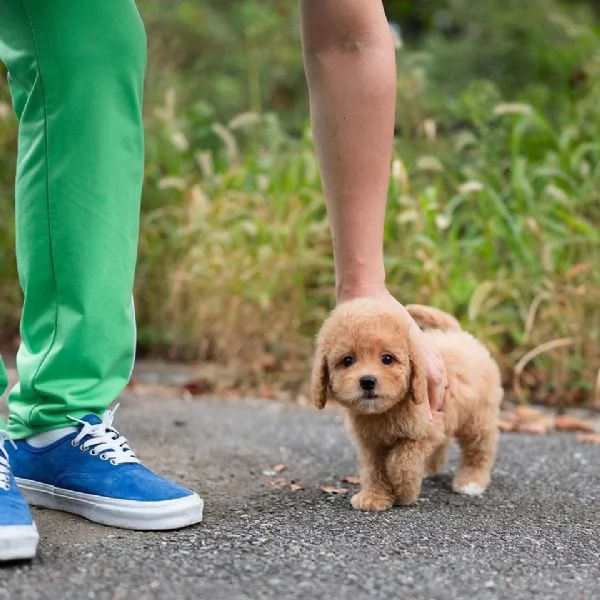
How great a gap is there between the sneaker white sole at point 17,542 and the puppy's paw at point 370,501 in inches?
36.1

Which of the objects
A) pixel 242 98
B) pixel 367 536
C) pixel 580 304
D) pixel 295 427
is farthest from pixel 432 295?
pixel 242 98

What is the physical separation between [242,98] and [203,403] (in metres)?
3.64

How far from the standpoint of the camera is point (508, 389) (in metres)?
4.60

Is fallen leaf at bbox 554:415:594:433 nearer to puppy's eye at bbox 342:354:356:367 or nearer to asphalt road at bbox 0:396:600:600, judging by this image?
asphalt road at bbox 0:396:600:600

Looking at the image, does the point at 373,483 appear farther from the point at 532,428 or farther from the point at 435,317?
the point at 532,428

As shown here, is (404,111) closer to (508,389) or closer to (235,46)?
(508,389)

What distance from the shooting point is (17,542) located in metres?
1.94

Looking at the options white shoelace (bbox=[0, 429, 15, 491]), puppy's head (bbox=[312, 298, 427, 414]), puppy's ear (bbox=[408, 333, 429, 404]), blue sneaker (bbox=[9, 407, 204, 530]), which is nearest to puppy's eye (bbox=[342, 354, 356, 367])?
puppy's head (bbox=[312, 298, 427, 414])

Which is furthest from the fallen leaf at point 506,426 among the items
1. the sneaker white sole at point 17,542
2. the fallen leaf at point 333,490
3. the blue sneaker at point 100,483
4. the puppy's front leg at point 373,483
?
the sneaker white sole at point 17,542

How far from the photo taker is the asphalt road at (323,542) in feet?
6.20

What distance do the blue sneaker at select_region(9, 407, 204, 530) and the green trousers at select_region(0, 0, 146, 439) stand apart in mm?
66

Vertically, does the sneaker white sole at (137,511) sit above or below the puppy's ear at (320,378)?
below

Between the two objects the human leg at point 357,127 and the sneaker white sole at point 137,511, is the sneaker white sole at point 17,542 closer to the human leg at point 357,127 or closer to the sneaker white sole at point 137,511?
the sneaker white sole at point 137,511

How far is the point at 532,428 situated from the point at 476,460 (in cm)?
116
